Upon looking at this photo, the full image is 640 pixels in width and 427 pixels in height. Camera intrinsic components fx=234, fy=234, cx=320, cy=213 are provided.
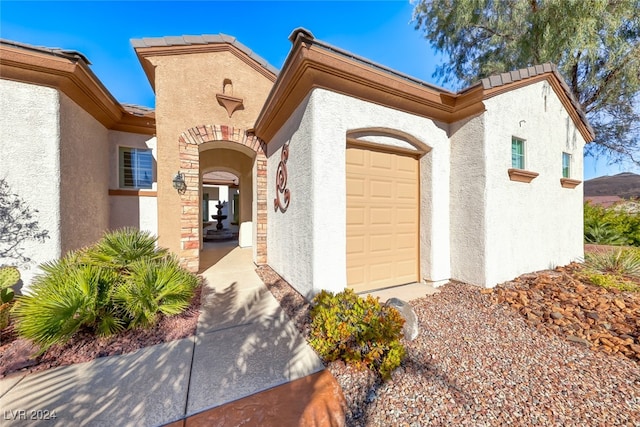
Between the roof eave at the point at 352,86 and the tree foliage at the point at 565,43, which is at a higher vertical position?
the tree foliage at the point at 565,43

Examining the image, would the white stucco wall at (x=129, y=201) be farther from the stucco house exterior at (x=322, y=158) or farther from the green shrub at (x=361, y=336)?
the green shrub at (x=361, y=336)

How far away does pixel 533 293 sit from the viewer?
4.15 metres

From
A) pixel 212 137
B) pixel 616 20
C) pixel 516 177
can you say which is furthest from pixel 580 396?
pixel 616 20

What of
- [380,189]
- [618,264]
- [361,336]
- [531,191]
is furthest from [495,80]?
[361,336]

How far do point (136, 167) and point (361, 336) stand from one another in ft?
24.9

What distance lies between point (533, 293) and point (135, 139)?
10019 millimetres

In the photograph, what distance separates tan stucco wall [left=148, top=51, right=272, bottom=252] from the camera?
5.80m

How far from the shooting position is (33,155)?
418 centimetres

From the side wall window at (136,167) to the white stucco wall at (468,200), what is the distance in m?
7.98

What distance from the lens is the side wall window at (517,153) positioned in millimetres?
5111

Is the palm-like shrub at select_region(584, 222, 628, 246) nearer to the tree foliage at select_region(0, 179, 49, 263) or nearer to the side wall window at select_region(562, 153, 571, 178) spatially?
the side wall window at select_region(562, 153, 571, 178)

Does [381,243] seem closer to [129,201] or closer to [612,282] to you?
[612,282]

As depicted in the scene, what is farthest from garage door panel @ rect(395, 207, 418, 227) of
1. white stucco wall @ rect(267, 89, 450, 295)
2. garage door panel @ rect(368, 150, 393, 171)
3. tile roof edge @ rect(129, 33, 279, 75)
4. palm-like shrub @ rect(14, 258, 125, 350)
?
Answer: tile roof edge @ rect(129, 33, 279, 75)

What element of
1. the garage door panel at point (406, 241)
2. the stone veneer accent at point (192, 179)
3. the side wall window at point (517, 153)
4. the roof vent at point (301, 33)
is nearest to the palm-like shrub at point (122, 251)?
the stone veneer accent at point (192, 179)
